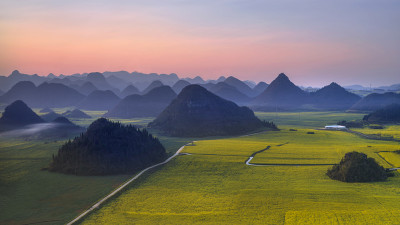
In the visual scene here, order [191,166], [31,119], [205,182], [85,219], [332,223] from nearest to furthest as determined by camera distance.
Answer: [332,223] < [85,219] < [205,182] < [191,166] < [31,119]

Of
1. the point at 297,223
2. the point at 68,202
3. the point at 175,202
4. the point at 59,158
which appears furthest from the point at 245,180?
the point at 59,158

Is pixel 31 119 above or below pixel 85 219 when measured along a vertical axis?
above

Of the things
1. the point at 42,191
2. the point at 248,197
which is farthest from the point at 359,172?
the point at 42,191

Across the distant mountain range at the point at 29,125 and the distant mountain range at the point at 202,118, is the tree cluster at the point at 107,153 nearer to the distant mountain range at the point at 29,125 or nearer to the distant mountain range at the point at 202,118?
the distant mountain range at the point at 202,118

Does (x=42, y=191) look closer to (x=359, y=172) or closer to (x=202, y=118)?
(x=359, y=172)

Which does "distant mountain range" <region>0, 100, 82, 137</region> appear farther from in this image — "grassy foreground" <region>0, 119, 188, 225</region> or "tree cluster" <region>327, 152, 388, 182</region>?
"tree cluster" <region>327, 152, 388, 182</region>

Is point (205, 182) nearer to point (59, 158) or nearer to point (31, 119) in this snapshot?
point (59, 158)
